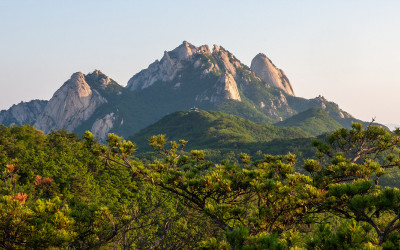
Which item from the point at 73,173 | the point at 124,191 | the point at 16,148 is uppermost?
the point at 16,148

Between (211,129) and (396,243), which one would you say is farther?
(211,129)

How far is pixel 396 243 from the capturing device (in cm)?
493

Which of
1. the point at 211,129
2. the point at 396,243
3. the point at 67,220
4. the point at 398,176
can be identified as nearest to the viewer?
the point at 396,243

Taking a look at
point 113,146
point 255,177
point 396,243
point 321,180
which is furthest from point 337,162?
point 113,146

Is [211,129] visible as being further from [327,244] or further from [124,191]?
[327,244]

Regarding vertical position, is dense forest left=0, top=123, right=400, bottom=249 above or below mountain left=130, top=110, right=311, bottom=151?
A: below

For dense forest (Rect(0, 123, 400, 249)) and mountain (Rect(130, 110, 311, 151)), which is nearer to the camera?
dense forest (Rect(0, 123, 400, 249))

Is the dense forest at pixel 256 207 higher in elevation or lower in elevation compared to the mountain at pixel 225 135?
lower

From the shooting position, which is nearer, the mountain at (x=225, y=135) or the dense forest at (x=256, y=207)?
the dense forest at (x=256, y=207)

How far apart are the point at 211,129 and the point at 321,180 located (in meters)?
177

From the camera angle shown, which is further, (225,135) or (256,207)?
(225,135)

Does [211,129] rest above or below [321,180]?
above

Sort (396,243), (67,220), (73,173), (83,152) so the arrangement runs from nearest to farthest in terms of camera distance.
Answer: (396,243), (67,220), (73,173), (83,152)

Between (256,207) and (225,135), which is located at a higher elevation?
(225,135)
